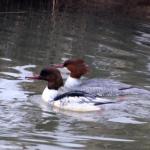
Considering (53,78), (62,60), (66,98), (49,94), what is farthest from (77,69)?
(62,60)

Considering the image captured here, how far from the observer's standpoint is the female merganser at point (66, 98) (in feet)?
40.0

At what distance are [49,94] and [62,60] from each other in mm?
3964

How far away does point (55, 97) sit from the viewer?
1268cm

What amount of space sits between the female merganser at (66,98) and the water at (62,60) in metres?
0.21

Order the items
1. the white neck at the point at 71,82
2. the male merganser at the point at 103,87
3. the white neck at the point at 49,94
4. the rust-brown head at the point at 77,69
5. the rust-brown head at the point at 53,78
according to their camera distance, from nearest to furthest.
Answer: the white neck at the point at 49,94 < the rust-brown head at the point at 53,78 < the male merganser at the point at 103,87 < the white neck at the point at 71,82 < the rust-brown head at the point at 77,69

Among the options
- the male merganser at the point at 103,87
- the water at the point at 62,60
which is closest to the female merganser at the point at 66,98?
the water at the point at 62,60

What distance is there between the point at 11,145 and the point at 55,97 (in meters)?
3.47

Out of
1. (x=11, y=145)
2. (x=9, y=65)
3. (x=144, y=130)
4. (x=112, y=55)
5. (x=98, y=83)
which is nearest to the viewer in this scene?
(x=11, y=145)

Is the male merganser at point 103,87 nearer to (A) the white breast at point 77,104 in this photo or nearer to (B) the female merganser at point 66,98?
(B) the female merganser at point 66,98

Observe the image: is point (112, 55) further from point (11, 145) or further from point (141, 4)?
point (141, 4)

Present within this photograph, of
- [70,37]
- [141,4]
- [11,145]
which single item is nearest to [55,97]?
[11,145]

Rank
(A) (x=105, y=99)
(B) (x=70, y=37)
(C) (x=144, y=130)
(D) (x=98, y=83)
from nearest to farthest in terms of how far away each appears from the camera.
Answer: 1. (C) (x=144, y=130)
2. (A) (x=105, y=99)
3. (D) (x=98, y=83)
4. (B) (x=70, y=37)

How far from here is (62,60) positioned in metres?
16.6

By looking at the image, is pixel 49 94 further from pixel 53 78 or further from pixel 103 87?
pixel 103 87
